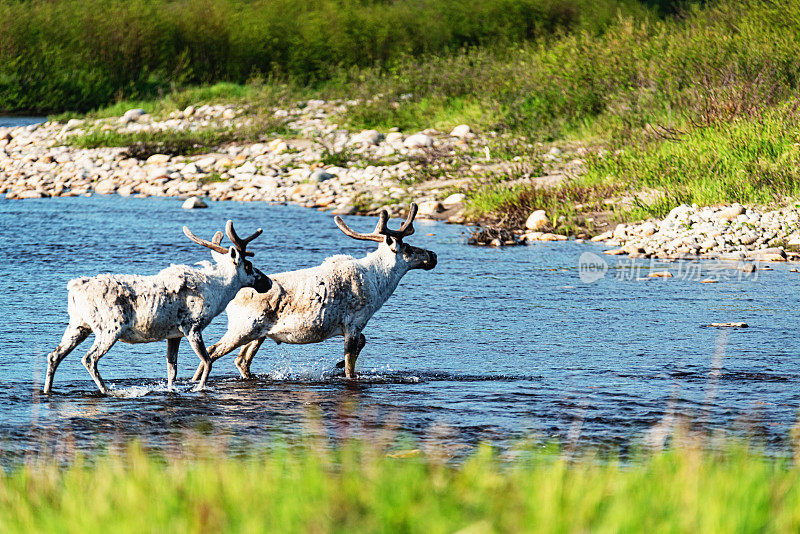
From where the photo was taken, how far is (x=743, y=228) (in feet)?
52.6

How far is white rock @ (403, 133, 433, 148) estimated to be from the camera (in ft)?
80.7

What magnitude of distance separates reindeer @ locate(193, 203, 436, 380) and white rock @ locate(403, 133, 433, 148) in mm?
15003

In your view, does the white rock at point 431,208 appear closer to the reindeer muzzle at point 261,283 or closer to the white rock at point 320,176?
the white rock at point 320,176

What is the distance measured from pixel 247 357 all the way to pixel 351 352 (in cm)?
88

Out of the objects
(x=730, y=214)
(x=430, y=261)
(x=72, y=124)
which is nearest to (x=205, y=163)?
(x=72, y=124)

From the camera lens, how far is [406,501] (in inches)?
170

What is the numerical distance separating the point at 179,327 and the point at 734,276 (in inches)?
318

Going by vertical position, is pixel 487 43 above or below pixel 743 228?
above

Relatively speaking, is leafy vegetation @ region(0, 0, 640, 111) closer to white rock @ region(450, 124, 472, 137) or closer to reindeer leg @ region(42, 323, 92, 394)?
white rock @ region(450, 124, 472, 137)

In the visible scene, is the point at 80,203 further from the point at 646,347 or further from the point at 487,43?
the point at 487,43

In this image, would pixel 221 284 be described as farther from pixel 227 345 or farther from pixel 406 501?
pixel 406 501

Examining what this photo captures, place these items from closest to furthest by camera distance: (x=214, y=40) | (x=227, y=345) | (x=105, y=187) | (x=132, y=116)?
1. (x=227, y=345)
2. (x=105, y=187)
3. (x=132, y=116)
4. (x=214, y=40)

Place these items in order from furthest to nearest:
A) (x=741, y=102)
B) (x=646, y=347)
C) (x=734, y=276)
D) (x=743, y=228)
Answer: (x=741, y=102), (x=743, y=228), (x=734, y=276), (x=646, y=347)

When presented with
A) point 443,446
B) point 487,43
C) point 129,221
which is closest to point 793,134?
point 129,221
